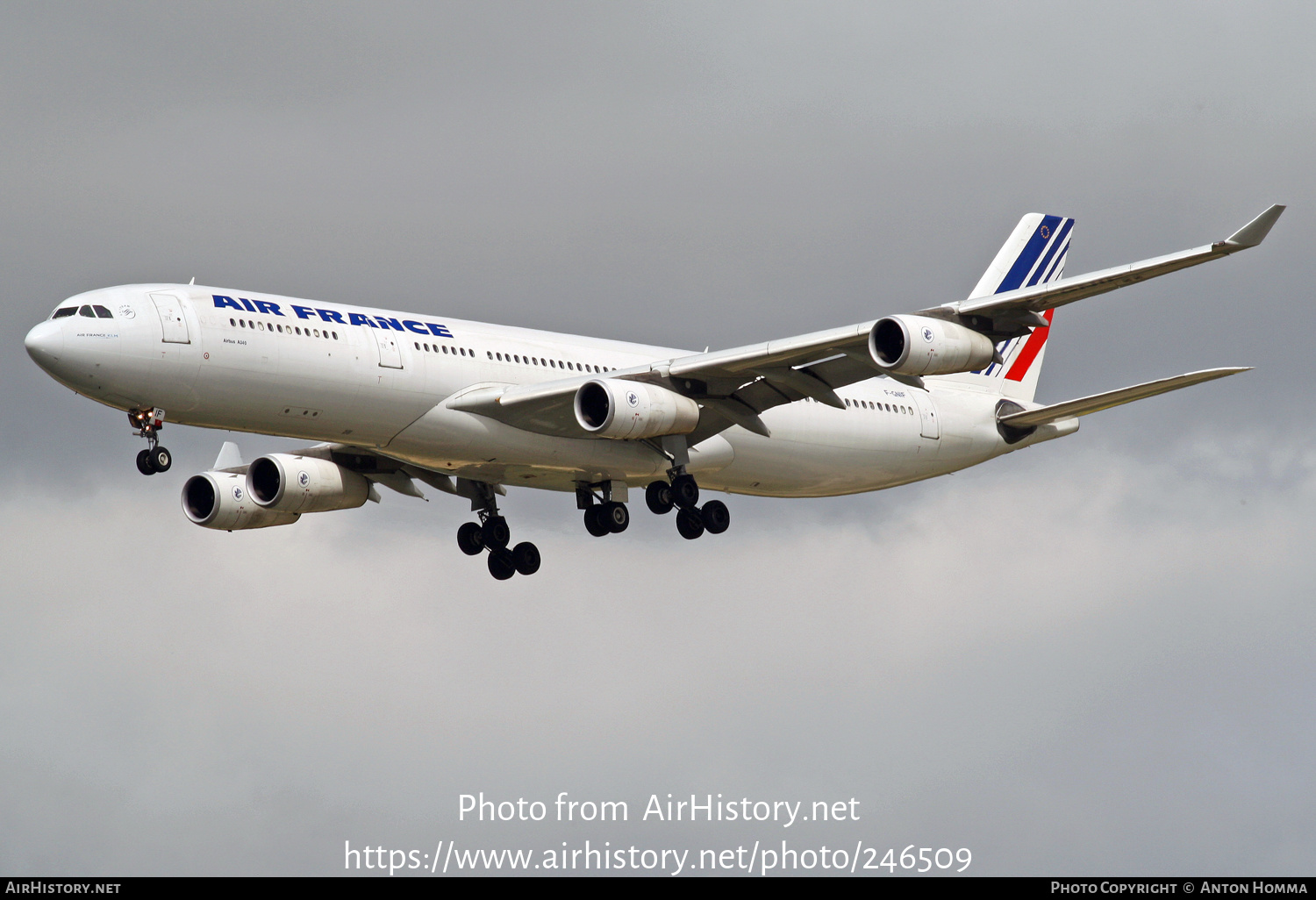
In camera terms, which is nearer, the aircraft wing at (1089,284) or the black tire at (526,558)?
the aircraft wing at (1089,284)

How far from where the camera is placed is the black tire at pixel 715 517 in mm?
52938

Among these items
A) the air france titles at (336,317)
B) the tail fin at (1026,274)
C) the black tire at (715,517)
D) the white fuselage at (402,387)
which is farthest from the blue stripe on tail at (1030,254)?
the air france titles at (336,317)

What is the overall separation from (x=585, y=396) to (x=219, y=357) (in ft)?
30.2

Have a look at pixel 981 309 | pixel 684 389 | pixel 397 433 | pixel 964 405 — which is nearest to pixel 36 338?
pixel 397 433

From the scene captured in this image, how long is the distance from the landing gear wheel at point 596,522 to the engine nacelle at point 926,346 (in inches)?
436

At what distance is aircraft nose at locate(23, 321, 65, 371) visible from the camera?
42906 millimetres

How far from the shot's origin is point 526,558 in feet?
184

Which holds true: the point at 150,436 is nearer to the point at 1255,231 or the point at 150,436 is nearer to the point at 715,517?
the point at 715,517

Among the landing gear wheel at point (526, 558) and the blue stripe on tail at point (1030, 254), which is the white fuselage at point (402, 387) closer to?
the landing gear wheel at point (526, 558)

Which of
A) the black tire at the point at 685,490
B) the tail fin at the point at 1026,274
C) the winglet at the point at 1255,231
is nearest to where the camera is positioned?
the winglet at the point at 1255,231

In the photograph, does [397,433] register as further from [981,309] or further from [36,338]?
[981,309]

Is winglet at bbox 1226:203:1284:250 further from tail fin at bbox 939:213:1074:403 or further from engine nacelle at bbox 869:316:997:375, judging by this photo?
tail fin at bbox 939:213:1074:403

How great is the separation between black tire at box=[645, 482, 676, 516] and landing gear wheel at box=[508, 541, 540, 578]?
194 inches

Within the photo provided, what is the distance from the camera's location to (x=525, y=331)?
5084cm
